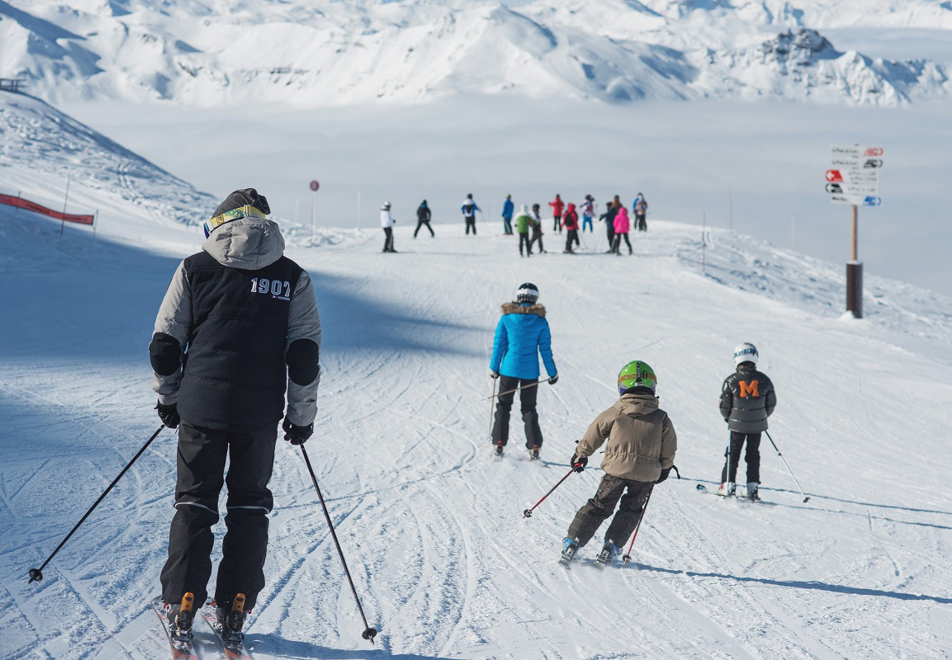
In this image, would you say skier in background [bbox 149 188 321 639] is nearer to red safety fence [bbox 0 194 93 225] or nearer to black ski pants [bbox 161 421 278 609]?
black ski pants [bbox 161 421 278 609]

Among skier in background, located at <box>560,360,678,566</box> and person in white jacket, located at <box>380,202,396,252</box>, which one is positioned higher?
person in white jacket, located at <box>380,202,396,252</box>

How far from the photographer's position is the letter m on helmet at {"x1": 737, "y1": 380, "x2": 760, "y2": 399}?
7594 mm

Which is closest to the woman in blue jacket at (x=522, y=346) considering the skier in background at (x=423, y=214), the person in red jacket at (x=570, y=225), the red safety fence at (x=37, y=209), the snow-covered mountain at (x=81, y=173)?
the red safety fence at (x=37, y=209)

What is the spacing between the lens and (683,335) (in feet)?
55.0

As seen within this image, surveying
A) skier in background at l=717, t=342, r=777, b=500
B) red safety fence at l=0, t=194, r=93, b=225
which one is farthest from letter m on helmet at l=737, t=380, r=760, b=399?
red safety fence at l=0, t=194, r=93, b=225

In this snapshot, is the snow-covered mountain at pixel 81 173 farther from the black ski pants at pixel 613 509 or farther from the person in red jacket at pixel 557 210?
the black ski pants at pixel 613 509

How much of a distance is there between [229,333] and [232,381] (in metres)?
0.20

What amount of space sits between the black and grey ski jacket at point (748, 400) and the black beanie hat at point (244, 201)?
4.92m

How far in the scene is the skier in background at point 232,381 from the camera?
3723mm

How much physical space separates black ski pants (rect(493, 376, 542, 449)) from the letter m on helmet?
6.38 feet

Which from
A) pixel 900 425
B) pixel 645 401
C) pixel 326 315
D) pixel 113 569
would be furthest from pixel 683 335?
pixel 113 569

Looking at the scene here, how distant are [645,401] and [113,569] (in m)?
3.24

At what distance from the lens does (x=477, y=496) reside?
7305 mm

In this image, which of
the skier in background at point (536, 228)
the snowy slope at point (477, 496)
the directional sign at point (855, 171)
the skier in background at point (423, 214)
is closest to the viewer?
the snowy slope at point (477, 496)
